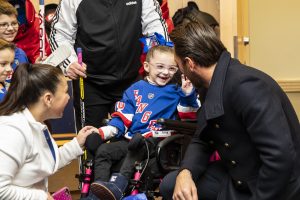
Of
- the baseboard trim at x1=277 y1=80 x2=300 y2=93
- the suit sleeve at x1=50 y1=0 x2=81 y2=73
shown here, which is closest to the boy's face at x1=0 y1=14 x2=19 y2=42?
the suit sleeve at x1=50 y1=0 x2=81 y2=73

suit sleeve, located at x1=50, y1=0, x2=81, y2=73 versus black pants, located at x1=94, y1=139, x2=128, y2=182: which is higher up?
suit sleeve, located at x1=50, y1=0, x2=81, y2=73

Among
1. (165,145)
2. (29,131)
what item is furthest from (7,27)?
(29,131)

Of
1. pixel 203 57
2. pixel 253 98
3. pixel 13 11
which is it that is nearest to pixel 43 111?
pixel 203 57

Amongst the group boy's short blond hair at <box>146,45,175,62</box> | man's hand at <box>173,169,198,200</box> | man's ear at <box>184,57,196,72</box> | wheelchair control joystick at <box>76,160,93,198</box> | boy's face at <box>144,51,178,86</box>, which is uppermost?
man's ear at <box>184,57,196,72</box>

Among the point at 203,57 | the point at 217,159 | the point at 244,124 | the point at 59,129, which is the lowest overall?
the point at 59,129

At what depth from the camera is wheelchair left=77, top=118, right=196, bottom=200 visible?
8.57ft

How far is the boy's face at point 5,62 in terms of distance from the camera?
2.79 meters

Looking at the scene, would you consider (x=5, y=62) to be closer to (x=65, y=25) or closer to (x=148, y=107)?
(x=65, y=25)

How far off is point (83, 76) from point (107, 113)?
0.34 m

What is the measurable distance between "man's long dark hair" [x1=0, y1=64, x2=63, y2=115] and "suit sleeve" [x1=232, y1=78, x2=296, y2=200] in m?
0.72

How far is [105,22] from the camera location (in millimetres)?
3133

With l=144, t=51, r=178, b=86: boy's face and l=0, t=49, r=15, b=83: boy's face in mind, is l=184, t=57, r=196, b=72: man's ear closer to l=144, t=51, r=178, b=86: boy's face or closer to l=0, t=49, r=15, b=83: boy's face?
l=144, t=51, r=178, b=86: boy's face

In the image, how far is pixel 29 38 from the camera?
143 inches

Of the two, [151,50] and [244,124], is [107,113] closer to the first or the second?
[151,50]
